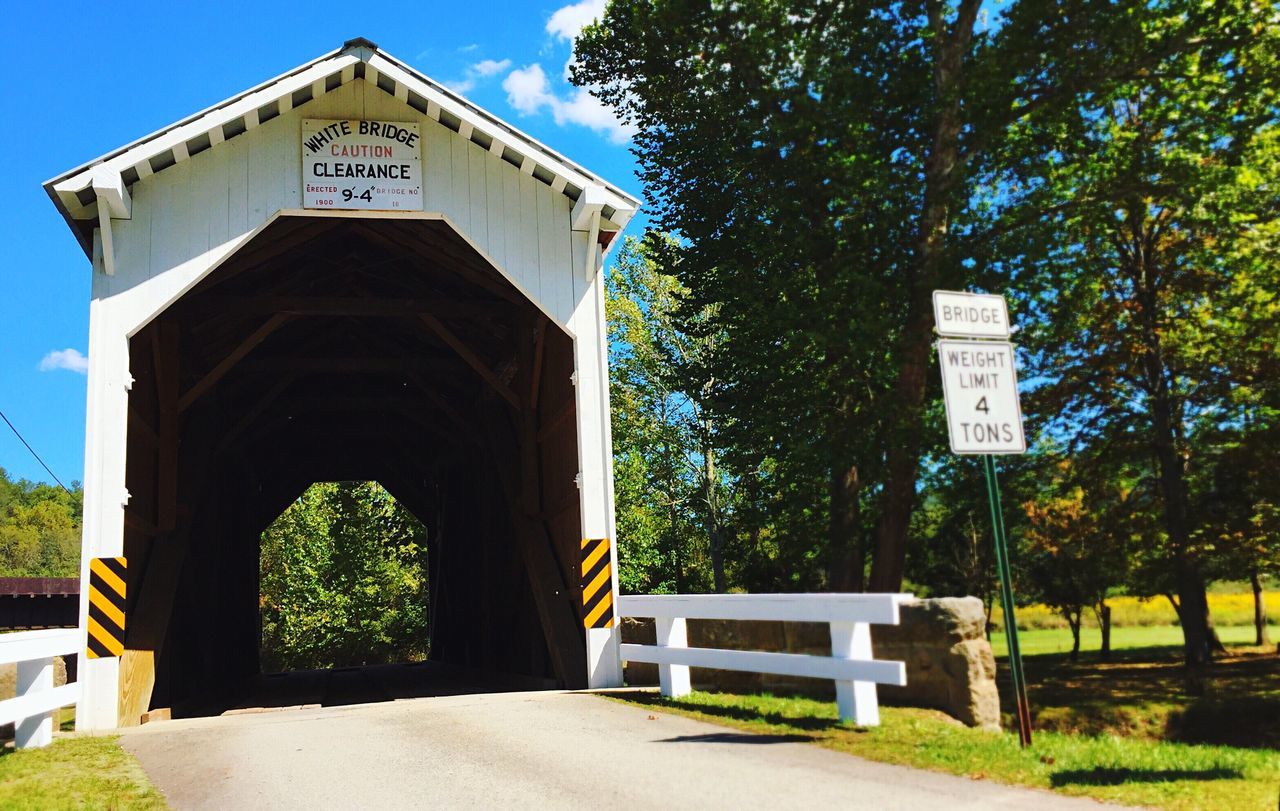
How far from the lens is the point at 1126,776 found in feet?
16.1

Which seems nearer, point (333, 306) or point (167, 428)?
point (167, 428)

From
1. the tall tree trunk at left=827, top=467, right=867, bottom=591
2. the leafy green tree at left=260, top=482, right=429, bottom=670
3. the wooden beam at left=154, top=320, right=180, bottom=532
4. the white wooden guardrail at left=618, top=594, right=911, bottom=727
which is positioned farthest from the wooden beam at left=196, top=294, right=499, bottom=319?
the leafy green tree at left=260, top=482, right=429, bottom=670

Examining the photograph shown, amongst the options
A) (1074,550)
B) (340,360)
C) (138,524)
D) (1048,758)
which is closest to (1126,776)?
(1048,758)

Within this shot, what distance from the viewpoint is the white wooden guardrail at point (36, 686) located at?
6.94 metres

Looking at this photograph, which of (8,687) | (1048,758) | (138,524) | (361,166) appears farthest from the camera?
(138,524)

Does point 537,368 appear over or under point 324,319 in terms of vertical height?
under

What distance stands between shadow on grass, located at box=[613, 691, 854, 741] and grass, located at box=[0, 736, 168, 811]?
3461 millimetres

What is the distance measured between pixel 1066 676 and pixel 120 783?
15131 millimetres

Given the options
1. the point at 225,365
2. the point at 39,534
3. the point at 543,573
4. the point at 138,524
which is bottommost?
the point at 543,573

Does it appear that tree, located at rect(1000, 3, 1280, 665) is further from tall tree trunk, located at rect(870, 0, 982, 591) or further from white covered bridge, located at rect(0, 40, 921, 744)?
white covered bridge, located at rect(0, 40, 921, 744)

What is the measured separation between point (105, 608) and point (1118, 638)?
2968cm

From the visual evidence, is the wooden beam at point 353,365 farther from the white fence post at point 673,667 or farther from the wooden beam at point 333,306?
the white fence post at point 673,667

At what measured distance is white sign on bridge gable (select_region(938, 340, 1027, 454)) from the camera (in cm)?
561

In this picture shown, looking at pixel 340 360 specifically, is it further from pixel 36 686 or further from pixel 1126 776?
pixel 1126 776
